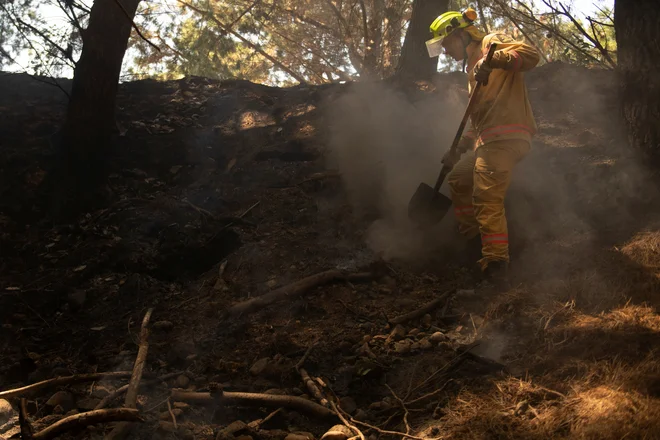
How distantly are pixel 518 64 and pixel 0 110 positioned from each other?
5328mm

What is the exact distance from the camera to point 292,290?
384 cm

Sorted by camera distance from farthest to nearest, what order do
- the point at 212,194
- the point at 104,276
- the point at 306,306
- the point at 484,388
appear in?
the point at 212,194 < the point at 104,276 < the point at 306,306 < the point at 484,388

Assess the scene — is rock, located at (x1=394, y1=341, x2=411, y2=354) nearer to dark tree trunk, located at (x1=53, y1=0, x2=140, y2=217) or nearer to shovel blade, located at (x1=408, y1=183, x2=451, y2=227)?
shovel blade, located at (x1=408, y1=183, x2=451, y2=227)

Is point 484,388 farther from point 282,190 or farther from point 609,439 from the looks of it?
point 282,190

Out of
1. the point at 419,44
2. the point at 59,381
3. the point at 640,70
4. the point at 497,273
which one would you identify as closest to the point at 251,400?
the point at 59,381

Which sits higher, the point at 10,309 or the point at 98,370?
the point at 10,309

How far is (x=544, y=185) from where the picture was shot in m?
4.79

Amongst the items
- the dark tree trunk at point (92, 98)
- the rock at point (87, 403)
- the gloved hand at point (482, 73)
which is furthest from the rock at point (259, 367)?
the dark tree trunk at point (92, 98)

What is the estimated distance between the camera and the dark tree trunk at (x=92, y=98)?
5062mm

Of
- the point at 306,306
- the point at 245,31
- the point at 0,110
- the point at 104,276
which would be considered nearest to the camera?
the point at 306,306

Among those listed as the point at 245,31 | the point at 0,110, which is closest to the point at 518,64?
the point at 0,110

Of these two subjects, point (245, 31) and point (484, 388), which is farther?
point (245, 31)

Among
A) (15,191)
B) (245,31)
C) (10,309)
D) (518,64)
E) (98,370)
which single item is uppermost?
(245,31)

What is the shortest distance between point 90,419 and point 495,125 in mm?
3301
